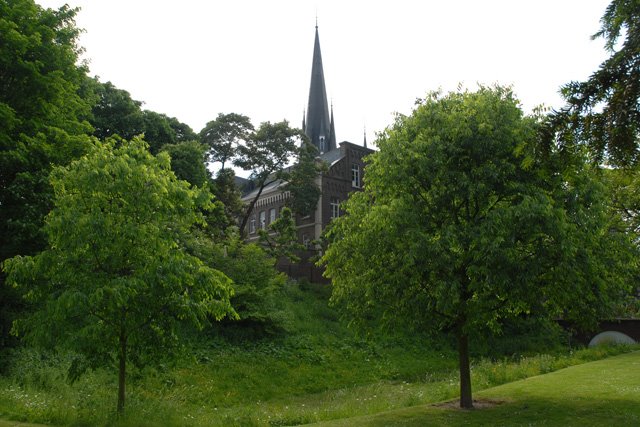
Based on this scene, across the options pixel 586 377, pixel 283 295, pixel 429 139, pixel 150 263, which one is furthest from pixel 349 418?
pixel 283 295

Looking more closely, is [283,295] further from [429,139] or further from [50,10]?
[429,139]

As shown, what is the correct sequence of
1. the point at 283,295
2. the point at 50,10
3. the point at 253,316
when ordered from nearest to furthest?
the point at 50,10 < the point at 253,316 < the point at 283,295

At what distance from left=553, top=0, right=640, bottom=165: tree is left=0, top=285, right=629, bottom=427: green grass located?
10321mm

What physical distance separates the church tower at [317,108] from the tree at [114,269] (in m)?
64.1

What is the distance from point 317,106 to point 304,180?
3547 cm

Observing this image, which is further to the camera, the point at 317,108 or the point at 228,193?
the point at 317,108

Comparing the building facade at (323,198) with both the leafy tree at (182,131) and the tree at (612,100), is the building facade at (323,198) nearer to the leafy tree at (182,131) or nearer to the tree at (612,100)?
the leafy tree at (182,131)

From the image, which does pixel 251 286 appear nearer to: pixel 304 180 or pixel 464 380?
pixel 464 380

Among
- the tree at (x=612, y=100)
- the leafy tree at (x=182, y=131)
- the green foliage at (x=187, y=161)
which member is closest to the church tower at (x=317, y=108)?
the leafy tree at (x=182, y=131)

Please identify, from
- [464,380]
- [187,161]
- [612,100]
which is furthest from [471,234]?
[187,161]

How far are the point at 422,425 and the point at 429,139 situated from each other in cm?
684

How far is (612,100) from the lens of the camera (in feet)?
20.1

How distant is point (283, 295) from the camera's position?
34875 mm

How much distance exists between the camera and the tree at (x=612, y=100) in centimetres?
604
